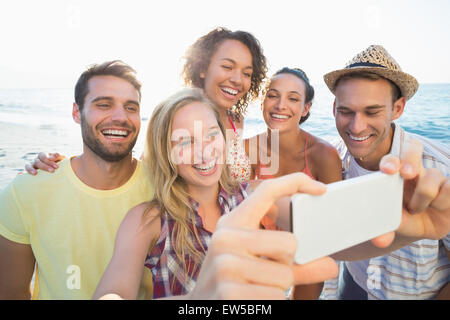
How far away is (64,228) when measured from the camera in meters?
2.15

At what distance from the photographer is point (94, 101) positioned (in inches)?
96.7

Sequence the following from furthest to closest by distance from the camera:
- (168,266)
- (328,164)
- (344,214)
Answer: (328,164) < (168,266) < (344,214)

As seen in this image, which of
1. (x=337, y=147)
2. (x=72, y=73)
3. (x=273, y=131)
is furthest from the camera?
(x=72, y=73)

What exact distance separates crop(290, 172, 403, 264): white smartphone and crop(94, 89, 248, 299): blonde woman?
104cm

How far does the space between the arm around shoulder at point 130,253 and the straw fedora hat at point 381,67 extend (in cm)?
221

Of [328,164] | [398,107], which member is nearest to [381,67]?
[398,107]

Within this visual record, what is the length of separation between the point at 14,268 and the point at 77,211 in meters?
0.72

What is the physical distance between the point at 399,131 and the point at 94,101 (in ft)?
9.59

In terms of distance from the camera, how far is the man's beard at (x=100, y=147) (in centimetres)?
240

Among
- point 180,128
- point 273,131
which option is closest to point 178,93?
point 180,128

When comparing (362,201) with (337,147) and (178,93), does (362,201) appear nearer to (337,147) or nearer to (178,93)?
(178,93)

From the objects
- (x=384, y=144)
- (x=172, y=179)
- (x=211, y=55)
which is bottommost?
(x=172, y=179)

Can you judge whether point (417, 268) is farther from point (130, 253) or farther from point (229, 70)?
point (229, 70)

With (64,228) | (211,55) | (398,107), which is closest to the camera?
(64,228)
